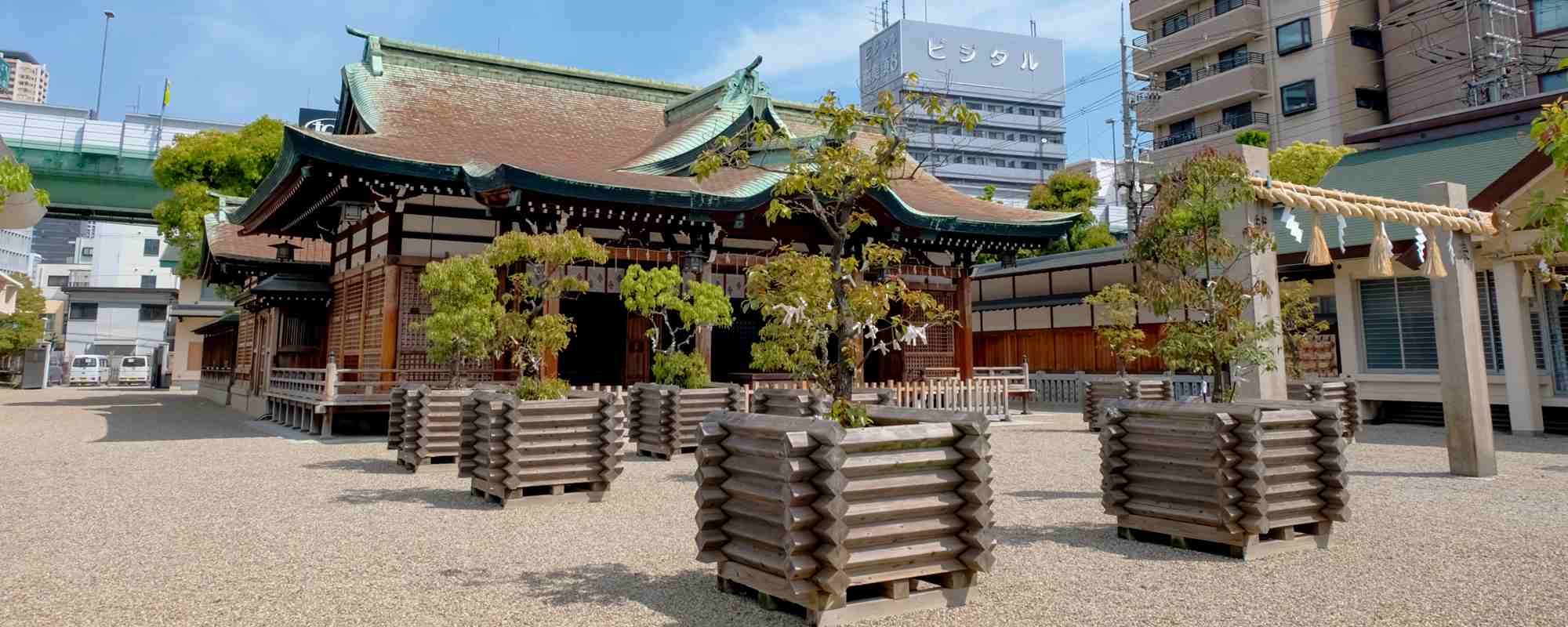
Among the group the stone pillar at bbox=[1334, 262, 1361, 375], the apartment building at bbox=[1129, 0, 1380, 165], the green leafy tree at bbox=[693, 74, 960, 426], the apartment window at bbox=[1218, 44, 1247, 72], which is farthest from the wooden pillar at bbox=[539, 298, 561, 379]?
the apartment window at bbox=[1218, 44, 1247, 72]

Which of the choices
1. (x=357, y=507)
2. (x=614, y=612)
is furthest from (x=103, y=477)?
(x=614, y=612)

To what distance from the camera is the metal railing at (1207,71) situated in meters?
39.3

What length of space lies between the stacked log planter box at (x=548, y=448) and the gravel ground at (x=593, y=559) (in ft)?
0.84

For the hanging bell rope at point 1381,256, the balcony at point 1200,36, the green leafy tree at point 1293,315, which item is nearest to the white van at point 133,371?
the green leafy tree at point 1293,315

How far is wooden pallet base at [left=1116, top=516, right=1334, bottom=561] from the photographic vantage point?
17.9 feet

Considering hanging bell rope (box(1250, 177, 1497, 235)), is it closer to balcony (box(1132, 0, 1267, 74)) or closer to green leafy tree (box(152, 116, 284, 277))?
green leafy tree (box(152, 116, 284, 277))

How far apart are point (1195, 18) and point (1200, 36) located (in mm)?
1488

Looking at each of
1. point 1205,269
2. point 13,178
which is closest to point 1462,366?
point 1205,269

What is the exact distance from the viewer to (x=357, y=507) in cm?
Result: 738

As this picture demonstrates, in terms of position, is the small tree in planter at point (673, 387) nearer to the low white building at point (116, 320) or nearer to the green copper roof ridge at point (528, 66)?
the green copper roof ridge at point (528, 66)

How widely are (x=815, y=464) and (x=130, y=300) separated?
61.3 metres

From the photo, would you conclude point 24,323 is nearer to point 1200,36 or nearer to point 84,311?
point 84,311

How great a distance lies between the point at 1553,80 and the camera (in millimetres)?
30391

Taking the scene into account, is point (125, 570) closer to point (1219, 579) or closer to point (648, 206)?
point (1219, 579)
